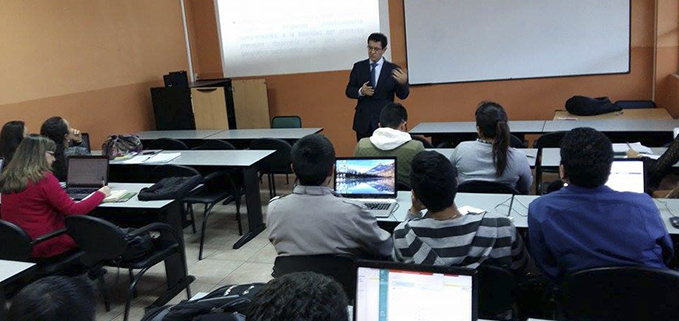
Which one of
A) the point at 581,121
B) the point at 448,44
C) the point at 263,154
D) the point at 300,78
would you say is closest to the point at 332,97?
the point at 300,78

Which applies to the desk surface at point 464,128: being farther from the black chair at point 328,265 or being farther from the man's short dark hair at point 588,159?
the black chair at point 328,265

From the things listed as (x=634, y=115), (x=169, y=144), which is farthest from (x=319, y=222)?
(x=634, y=115)

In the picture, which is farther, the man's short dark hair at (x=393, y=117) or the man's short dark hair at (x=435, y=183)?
the man's short dark hair at (x=393, y=117)

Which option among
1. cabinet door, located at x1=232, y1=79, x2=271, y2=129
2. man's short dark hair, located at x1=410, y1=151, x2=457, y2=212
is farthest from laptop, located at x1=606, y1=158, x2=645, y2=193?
cabinet door, located at x1=232, y1=79, x2=271, y2=129

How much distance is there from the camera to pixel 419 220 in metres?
2.11

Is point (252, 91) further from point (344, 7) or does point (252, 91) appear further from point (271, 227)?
point (271, 227)

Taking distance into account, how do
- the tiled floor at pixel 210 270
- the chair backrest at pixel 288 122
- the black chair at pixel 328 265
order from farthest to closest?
the chair backrest at pixel 288 122 → the tiled floor at pixel 210 270 → the black chair at pixel 328 265

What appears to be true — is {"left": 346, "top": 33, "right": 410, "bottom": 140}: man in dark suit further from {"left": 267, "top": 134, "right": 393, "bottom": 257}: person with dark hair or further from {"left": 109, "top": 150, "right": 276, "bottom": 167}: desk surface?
{"left": 267, "top": 134, "right": 393, "bottom": 257}: person with dark hair

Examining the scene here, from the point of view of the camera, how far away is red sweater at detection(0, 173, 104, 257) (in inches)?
133

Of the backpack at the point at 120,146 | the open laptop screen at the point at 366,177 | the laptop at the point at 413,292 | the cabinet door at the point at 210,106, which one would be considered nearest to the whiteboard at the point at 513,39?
the cabinet door at the point at 210,106

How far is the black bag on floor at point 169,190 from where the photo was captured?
367 cm

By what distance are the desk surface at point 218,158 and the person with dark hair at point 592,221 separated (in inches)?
114

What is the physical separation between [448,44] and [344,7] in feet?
4.61

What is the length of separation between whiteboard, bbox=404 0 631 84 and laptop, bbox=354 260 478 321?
518 centimetres
